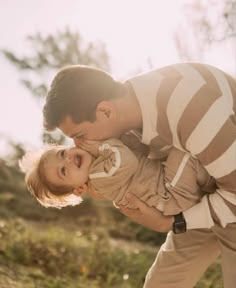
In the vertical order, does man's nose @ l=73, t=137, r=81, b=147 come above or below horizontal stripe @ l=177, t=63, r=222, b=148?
below

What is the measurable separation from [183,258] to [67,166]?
28.2 inches

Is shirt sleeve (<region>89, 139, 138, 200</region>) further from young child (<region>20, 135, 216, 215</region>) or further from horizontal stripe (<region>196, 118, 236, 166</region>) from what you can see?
horizontal stripe (<region>196, 118, 236, 166</region>)

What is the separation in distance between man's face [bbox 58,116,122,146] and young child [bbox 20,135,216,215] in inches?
1.5

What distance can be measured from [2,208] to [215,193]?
5.74 metres

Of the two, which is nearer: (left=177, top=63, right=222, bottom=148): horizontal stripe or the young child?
(left=177, top=63, right=222, bottom=148): horizontal stripe

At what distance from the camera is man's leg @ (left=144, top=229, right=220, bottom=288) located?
2.72 metres

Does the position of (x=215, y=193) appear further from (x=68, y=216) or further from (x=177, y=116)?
(x=68, y=216)

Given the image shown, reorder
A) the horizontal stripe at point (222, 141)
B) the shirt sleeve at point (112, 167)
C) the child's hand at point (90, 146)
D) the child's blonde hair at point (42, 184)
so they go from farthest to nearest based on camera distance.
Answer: the child's blonde hair at point (42, 184) → the child's hand at point (90, 146) → the shirt sleeve at point (112, 167) → the horizontal stripe at point (222, 141)

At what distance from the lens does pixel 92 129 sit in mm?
2537

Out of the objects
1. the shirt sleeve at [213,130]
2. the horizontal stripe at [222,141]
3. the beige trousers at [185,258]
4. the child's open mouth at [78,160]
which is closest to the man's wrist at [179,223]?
the beige trousers at [185,258]

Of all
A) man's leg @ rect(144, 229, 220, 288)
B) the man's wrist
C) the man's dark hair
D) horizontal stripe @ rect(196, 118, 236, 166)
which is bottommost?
man's leg @ rect(144, 229, 220, 288)

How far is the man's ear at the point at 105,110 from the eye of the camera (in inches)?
98.0

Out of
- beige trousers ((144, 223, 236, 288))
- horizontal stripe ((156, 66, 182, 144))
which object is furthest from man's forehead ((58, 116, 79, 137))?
beige trousers ((144, 223, 236, 288))

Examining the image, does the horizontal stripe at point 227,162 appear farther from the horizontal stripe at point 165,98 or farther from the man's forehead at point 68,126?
the man's forehead at point 68,126
